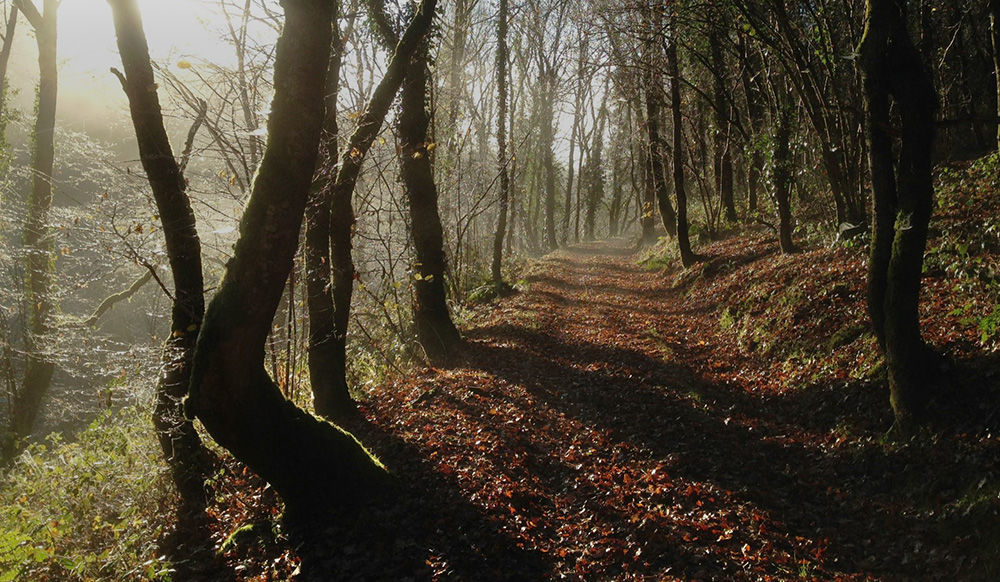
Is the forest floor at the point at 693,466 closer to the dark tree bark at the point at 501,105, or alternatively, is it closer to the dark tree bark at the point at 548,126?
the dark tree bark at the point at 501,105

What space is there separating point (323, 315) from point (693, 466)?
509 centimetres

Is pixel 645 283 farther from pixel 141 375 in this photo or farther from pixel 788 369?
pixel 141 375

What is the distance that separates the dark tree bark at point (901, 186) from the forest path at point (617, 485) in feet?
3.01

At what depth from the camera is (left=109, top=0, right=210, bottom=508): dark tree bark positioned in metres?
6.16

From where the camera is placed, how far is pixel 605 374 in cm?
921

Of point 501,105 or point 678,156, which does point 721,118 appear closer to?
point 678,156

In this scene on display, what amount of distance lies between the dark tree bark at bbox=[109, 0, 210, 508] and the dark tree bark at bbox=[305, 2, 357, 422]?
58.9 inches

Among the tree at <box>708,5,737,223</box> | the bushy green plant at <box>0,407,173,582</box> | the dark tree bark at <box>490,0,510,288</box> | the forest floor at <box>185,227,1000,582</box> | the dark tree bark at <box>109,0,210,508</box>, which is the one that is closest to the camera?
the forest floor at <box>185,227,1000,582</box>

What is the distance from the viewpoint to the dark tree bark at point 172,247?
242 inches

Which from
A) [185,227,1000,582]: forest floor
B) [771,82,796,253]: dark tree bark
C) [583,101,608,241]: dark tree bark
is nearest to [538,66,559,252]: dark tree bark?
[583,101,608,241]: dark tree bark

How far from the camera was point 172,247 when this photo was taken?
21.1 ft

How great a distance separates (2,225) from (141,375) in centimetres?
1027

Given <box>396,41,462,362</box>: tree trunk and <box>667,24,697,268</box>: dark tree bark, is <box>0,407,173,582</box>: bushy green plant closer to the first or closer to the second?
<box>396,41,462,362</box>: tree trunk

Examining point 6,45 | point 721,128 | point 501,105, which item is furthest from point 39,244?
point 721,128
